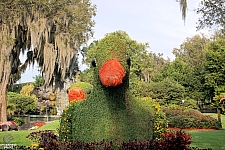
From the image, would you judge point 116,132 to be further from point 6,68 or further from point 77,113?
point 6,68

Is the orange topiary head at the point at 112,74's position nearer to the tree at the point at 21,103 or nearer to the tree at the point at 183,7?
the tree at the point at 183,7

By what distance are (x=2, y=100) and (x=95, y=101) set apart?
14546mm

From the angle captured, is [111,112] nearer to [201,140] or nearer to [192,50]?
[201,140]

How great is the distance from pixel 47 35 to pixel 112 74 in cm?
1494

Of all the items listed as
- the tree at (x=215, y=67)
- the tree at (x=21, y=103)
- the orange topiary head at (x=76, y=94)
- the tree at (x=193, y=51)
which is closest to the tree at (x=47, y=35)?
the orange topiary head at (x=76, y=94)

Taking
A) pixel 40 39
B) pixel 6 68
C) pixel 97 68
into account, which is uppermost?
pixel 40 39

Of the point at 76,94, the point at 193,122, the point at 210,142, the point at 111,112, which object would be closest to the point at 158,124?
the point at 111,112

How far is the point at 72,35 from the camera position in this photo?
1928 cm

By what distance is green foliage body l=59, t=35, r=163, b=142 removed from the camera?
4930 millimetres

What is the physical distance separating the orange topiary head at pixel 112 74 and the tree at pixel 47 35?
1328 cm

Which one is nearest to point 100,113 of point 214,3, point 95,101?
point 95,101

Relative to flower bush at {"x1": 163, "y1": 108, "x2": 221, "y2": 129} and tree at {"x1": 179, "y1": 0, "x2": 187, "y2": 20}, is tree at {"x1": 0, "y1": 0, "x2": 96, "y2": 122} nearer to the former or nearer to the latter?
flower bush at {"x1": 163, "y1": 108, "x2": 221, "y2": 129}

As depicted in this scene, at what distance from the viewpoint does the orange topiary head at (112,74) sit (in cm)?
438

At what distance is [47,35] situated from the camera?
1856 cm
